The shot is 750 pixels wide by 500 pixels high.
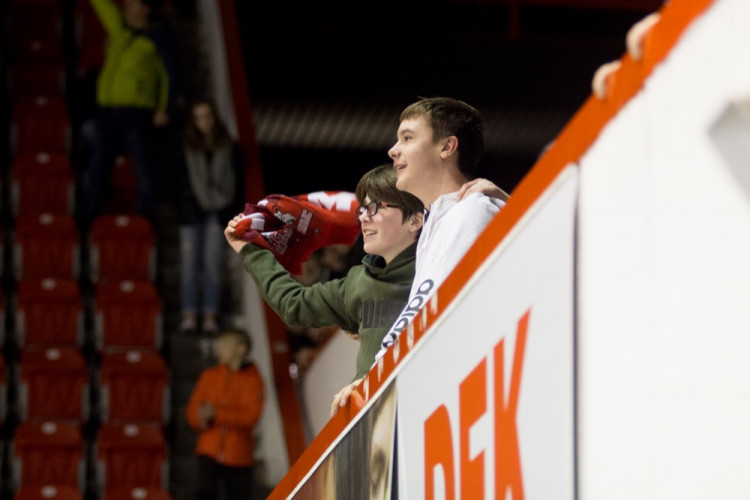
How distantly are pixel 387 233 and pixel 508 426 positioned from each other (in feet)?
4.16

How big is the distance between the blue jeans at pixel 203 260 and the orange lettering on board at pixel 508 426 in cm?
531

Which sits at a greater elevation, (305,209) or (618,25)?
(618,25)

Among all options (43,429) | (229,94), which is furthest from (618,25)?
(43,429)

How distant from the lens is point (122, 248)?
24.7 feet

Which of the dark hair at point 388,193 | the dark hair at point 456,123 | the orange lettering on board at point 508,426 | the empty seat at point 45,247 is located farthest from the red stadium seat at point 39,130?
the orange lettering on board at point 508,426

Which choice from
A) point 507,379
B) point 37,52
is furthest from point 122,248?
point 507,379

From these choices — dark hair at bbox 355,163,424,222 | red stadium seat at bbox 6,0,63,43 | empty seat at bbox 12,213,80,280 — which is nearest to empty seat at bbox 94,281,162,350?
empty seat at bbox 12,213,80,280

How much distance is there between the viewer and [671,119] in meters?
1.44

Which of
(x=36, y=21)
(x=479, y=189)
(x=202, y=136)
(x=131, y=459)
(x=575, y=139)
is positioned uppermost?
(x=36, y=21)

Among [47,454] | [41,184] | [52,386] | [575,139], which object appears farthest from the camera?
[41,184]

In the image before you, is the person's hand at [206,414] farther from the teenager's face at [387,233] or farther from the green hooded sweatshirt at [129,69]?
the teenager's face at [387,233]

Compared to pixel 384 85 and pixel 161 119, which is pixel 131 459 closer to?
pixel 161 119

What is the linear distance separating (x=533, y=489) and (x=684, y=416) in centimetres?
40

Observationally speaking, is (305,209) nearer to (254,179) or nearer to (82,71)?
(254,179)
